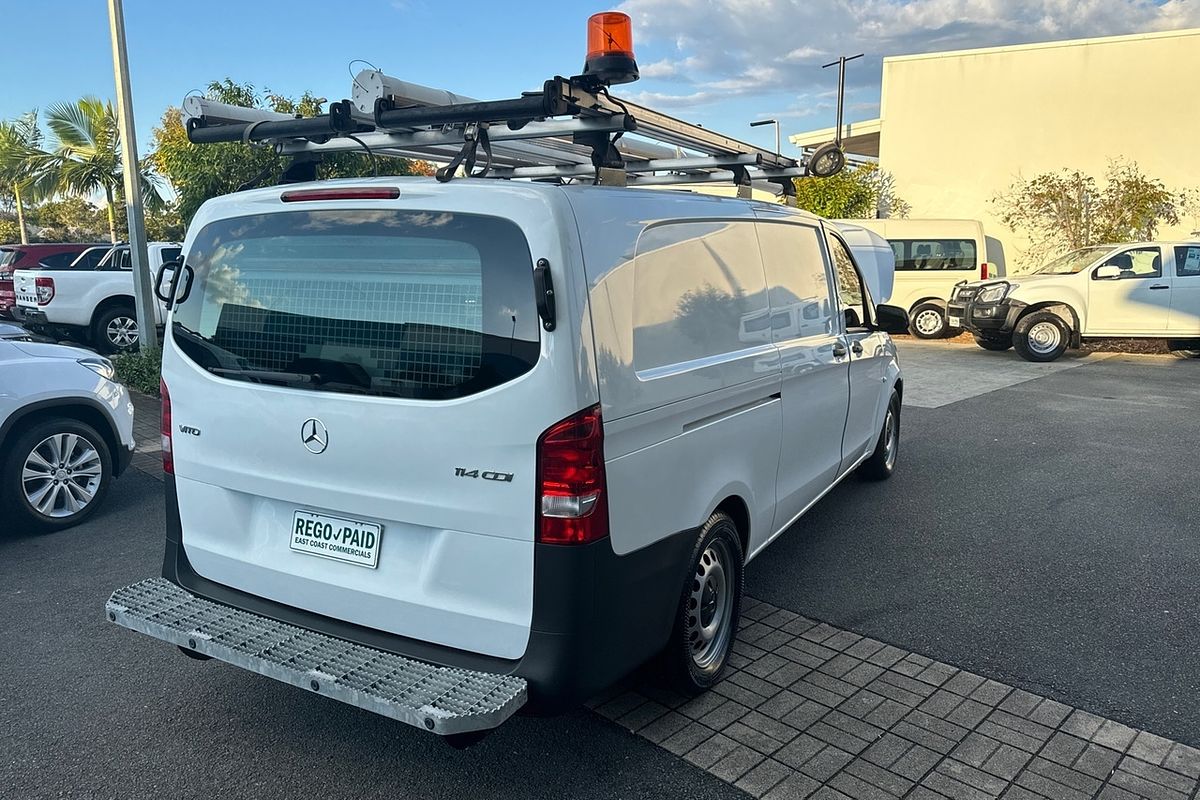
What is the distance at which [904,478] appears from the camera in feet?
22.6

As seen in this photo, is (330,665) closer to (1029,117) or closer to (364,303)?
(364,303)

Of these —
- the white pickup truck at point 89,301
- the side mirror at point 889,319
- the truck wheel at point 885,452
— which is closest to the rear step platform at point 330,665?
the side mirror at point 889,319

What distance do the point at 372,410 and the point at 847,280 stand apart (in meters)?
3.52

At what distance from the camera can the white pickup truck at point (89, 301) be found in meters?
13.5

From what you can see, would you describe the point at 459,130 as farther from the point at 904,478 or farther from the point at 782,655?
the point at 904,478

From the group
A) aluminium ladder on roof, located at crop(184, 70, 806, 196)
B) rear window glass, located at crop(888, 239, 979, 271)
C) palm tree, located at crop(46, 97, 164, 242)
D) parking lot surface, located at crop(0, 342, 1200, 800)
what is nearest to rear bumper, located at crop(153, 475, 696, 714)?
parking lot surface, located at crop(0, 342, 1200, 800)

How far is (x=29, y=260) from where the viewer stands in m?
14.1

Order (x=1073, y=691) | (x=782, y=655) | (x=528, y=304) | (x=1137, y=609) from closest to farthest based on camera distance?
(x=528, y=304) < (x=1073, y=691) < (x=782, y=655) < (x=1137, y=609)

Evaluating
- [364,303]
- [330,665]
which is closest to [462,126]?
[364,303]

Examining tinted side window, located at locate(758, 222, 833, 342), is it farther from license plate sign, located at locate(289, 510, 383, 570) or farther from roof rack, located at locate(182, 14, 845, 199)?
license plate sign, located at locate(289, 510, 383, 570)

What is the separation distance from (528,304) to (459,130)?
1.13 m

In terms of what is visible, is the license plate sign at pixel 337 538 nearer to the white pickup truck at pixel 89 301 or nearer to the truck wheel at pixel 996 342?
the white pickup truck at pixel 89 301

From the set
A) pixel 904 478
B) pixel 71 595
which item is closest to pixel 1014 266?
pixel 904 478

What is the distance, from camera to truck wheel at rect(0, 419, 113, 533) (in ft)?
18.3
